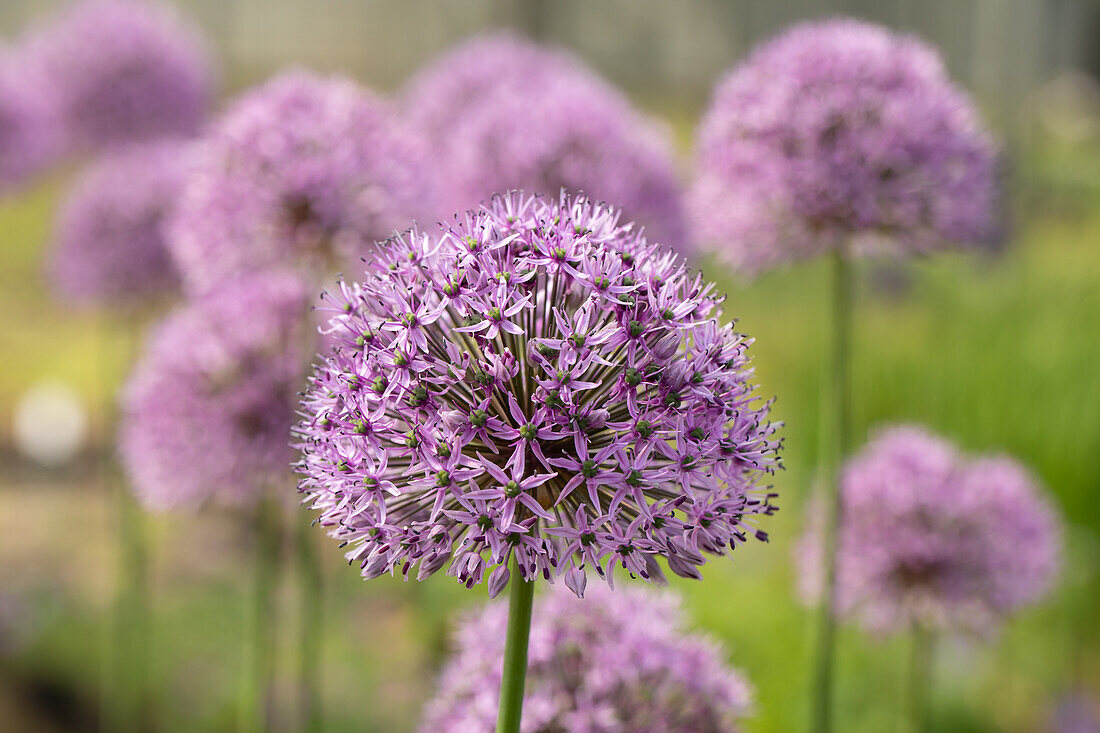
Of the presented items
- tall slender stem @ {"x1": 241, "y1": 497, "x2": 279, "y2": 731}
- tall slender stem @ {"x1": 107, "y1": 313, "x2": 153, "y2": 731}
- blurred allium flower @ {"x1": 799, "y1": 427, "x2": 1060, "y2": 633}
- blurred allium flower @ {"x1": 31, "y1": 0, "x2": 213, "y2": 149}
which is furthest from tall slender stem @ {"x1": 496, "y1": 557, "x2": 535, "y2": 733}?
blurred allium flower @ {"x1": 31, "y1": 0, "x2": 213, "y2": 149}

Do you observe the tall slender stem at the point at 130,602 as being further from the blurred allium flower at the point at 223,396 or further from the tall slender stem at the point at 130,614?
the blurred allium flower at the point at 223,396

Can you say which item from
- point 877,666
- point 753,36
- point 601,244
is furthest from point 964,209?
point 753,36

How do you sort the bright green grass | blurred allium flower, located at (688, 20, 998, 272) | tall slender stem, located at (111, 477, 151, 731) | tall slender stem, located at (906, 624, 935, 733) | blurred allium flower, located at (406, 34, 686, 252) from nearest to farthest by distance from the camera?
blurred allium flower, located at (688, 20, 998, 272) → tall slender stem, located at (906, 624, 935, 733) → blurred allium flower, located at (406, 34, 686, 252) → tall slender stem, located at (111, 477, 151, 731) → the bright green grass

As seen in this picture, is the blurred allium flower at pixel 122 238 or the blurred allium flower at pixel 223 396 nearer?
the blurred allium flower at pixel 223 396

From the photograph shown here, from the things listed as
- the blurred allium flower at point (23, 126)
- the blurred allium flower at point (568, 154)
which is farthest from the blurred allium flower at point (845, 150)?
the blurred allium flower at point (23, 126)

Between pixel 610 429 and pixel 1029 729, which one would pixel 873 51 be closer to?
pixel 610 429

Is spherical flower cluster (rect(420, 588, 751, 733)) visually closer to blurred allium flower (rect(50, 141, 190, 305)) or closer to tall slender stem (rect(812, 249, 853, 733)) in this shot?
tall slender stem (rect(812, 249, 853, 733))

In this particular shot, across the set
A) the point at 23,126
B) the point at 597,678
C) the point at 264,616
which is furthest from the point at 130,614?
the point at 597,678

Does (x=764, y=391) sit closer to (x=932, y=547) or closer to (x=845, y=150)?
(x=932, y=547)
